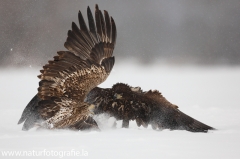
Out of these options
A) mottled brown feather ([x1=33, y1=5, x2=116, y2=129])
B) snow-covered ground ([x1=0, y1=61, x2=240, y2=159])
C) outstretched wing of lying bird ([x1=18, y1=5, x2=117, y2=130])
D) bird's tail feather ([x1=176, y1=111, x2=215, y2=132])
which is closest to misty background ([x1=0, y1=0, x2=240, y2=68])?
snow-covered ground ([x1=0, y1=61, x2=240, y2=159])

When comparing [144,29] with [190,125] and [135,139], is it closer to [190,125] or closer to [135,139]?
[190,125]

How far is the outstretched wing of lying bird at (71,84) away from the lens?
7.40m

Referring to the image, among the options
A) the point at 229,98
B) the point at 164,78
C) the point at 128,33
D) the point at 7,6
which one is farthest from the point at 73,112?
the point at 7,6

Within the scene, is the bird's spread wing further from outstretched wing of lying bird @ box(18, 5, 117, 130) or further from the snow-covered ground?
outstretched wing of lying bird @ box(18, 5, 117, 130)

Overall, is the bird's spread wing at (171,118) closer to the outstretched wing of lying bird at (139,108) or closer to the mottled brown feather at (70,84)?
the outstretched wing of lying bird at (139,108)

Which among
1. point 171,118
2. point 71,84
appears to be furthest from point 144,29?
point 71,84

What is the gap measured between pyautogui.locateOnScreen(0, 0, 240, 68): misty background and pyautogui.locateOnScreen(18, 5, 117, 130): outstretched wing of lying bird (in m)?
17.5

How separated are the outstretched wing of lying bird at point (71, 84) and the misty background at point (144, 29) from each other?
17472 millimetres

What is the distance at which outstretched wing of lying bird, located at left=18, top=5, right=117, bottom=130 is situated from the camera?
7402 mm

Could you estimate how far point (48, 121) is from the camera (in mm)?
7484

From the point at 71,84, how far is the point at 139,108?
1089mm

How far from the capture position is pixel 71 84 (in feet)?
24.6

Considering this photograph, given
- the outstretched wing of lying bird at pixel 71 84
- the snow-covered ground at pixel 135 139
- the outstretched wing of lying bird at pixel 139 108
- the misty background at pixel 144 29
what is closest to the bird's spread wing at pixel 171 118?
the outstretched wing of lying bird at pixel 139 108

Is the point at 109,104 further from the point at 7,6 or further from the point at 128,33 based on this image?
the point at 7,6
